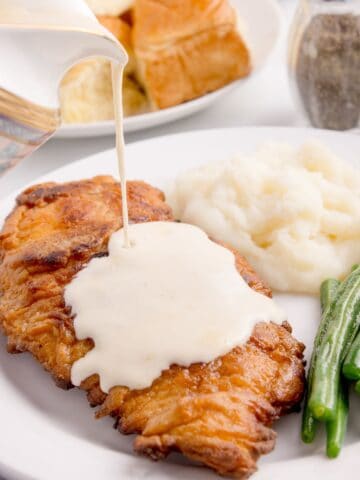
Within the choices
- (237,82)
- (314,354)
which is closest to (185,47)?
(237,82)

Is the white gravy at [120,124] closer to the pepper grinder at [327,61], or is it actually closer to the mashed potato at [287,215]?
the mashed potato at [287,215]

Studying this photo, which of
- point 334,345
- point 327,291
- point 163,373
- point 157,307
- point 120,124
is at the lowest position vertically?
point 327,291

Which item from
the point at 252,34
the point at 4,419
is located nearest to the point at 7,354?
the point at 4,419

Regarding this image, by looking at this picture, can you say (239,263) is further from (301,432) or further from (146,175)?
(146,175)

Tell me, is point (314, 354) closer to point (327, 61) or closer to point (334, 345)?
point (334, 345)

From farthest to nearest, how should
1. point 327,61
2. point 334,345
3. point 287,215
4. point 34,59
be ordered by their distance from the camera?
point 327,61 → point 287,215 → point 334,345 → point 34,59

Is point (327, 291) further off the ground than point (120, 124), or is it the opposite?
point (120, 124)
